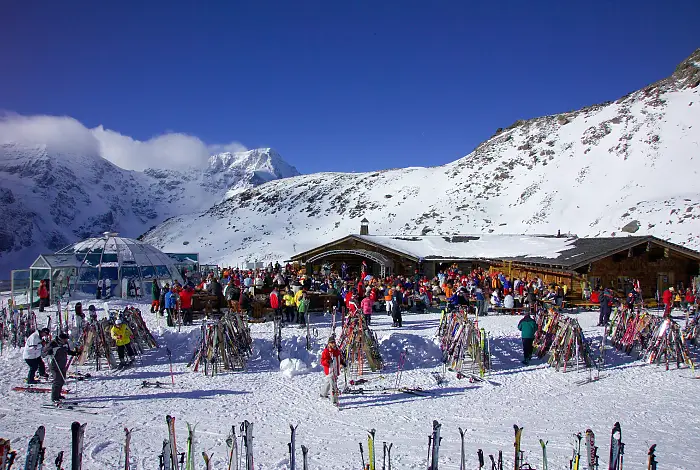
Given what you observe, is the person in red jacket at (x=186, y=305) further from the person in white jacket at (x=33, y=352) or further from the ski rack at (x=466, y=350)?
the ski rack at (x=466, y=350)

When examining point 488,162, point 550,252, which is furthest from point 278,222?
point 550,252

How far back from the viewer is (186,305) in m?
15.6

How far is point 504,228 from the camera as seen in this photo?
174ft

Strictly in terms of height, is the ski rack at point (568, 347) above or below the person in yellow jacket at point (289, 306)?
below

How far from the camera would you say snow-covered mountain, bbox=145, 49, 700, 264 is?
46781mm

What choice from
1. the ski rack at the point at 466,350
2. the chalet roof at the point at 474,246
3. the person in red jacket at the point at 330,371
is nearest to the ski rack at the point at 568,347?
the ski rack at the point at 466,350

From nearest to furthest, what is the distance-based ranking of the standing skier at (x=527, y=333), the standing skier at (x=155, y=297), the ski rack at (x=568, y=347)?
the ski rack at (x=568, y=347) < the standing skier at (x=527, y=333) < the standing skier at (x=155, y=297)

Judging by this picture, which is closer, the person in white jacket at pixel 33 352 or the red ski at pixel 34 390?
the red ski at pixel 34 390

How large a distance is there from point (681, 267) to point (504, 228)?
96.7 ft

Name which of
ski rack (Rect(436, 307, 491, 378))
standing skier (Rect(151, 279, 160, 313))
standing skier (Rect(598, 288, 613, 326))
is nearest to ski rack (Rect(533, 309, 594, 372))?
ski rack (Rect(436, 307, 491, 378))

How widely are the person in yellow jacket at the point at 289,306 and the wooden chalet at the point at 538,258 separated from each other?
12.1 m

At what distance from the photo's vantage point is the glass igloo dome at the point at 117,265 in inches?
927

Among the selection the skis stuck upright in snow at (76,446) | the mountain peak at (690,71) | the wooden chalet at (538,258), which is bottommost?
the skis stuck upright in snow at (76,446)

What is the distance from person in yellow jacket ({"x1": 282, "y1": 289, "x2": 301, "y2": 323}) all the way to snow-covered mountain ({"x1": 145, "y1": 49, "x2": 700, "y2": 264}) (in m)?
30.5
